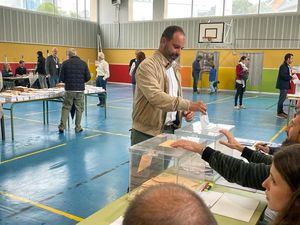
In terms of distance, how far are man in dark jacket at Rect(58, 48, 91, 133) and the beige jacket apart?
Answer: 4.53 m

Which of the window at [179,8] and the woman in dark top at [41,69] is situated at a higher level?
the window at [179,8]

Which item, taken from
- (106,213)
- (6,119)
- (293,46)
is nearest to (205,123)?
(106,213)

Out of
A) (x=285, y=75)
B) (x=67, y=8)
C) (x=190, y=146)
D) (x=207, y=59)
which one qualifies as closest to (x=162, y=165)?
(x=190, y=146)

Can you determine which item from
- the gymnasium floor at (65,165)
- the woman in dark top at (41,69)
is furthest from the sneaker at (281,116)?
the woman in dark top at (41,69)

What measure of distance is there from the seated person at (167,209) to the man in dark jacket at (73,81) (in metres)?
6.71

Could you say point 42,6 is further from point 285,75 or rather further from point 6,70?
point 285,75

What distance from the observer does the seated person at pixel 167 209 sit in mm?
677

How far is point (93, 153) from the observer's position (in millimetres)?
5789

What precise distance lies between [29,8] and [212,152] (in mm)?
18133

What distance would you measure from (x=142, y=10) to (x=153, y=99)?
63.3ft

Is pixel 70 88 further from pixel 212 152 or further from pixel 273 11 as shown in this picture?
pixel 273 11

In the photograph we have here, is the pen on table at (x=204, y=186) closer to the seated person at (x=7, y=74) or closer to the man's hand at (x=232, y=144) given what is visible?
the man's hand at (x=232, y=144)

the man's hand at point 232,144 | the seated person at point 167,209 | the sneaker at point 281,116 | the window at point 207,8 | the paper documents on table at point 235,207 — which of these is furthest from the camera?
the window at point 207,8

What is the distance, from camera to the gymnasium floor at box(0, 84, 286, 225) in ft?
11.9
